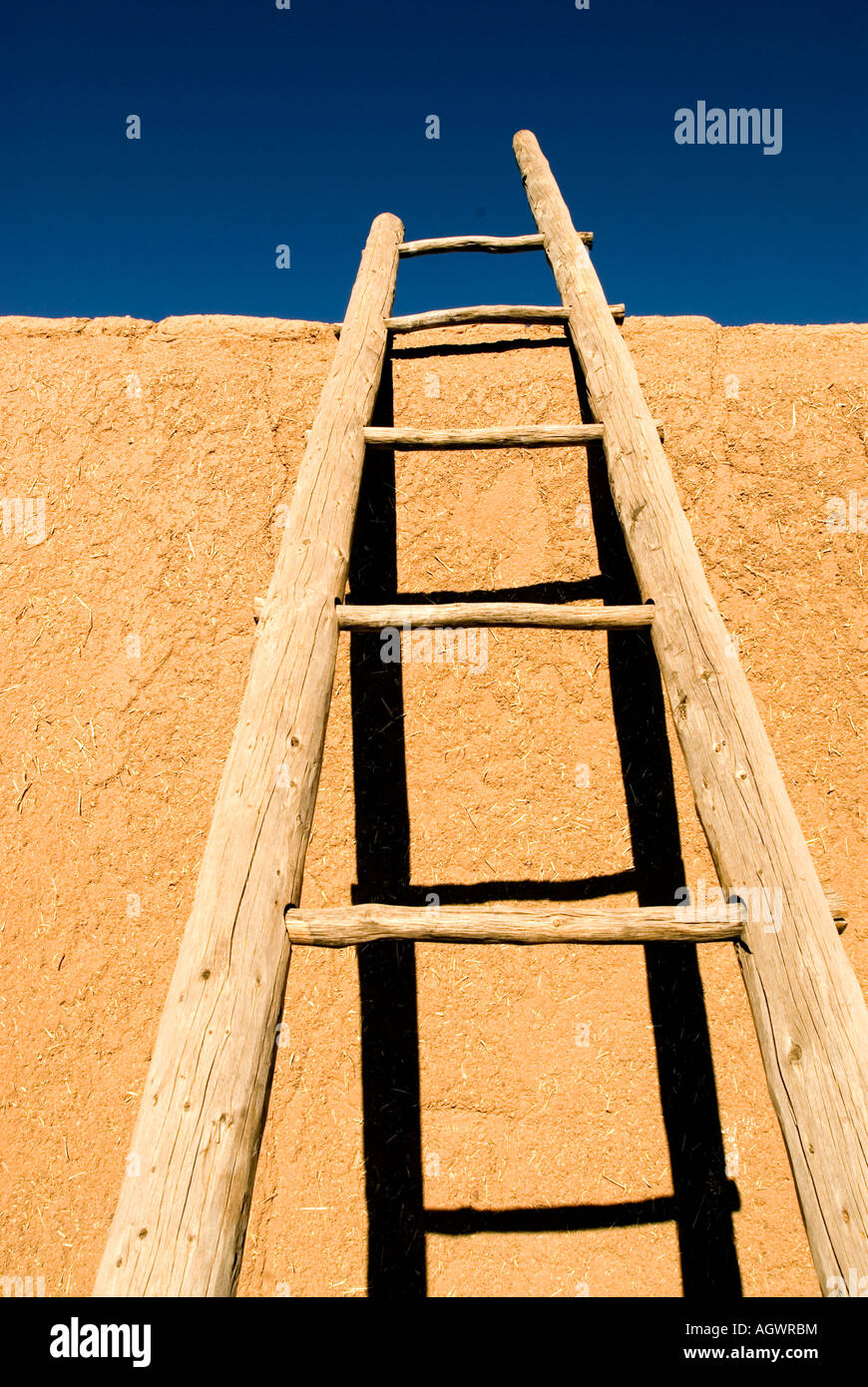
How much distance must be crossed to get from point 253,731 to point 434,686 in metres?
1.43

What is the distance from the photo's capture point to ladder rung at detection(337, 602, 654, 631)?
190 centimetres

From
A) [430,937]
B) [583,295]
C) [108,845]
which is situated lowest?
[108,845]

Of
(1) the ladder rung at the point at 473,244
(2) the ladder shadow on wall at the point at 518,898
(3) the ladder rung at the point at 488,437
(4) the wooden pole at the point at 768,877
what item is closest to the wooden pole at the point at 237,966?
(3) the ladder rung at the point at 488,437

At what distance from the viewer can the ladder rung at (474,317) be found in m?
2.95

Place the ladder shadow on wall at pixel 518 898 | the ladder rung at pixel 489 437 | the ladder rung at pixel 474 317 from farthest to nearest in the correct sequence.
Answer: the ladder rung at pixel 474 317
the ladder shadow on wall at pixel 518 898
the ladder rung at pixel 489 437

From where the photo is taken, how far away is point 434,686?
3.04m

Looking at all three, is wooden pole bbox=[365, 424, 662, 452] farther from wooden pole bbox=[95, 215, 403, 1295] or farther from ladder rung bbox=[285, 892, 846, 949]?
ladder rung bbox=[285, 892, 846, 949]

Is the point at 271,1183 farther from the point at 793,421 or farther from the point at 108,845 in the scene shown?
the point at 793,421

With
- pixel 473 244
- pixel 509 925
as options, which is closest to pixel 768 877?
pixel 509 925

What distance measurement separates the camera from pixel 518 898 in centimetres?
283

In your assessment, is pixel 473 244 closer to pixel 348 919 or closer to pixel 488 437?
pixel 488 437

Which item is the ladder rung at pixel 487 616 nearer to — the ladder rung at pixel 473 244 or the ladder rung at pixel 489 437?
the ladder rung at pixel 489 437

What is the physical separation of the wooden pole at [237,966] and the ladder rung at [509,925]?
75 mm

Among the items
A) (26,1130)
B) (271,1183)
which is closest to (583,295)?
(271,1183)
